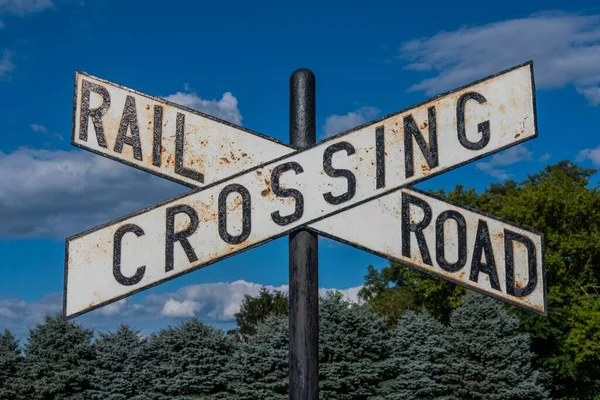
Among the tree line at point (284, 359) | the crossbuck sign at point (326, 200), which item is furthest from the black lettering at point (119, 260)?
the tree line at point (284, 359)

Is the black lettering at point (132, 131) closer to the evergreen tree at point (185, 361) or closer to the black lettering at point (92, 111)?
the black lettering at point (92, 111)

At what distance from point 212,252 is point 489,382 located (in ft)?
79.7

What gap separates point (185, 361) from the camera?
931 inches

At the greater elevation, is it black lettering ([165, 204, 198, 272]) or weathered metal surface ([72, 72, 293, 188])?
weathered metal surface ([72, 72, 293, 188])

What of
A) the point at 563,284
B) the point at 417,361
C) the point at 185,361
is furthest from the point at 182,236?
the point at 563,284

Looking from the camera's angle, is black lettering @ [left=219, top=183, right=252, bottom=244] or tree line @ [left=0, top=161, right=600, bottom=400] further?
tree line @ [left=0, top=161, right=600, bottom=400]

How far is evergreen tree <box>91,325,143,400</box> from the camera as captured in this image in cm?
2420

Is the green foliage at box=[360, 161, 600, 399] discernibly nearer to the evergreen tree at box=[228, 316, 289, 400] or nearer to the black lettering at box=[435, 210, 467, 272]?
the evergreen tree at box=[228, 316, 289, 400]

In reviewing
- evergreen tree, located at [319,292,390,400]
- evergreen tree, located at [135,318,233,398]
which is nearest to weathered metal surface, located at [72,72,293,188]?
evergreen tree, located at [319,292,390,400]

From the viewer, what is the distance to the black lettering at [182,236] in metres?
2.84

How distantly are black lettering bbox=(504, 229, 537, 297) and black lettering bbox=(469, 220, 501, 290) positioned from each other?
5 cm

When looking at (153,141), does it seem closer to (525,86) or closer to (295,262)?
(295,262)

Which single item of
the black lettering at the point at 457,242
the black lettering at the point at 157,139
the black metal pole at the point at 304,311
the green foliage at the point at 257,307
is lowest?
the black metal pole at the point at 304,311

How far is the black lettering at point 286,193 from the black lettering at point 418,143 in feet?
1.39
